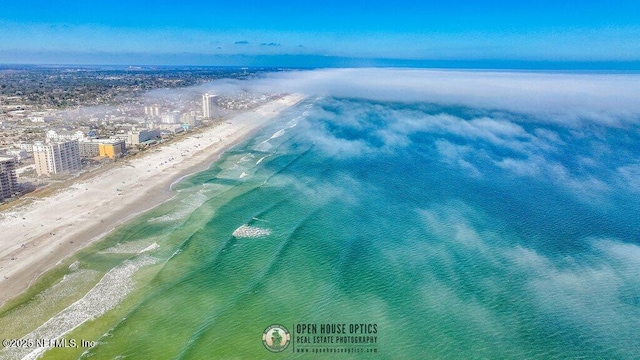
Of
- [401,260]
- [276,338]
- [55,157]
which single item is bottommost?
[276,338]

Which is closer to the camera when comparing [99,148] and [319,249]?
[319,249]

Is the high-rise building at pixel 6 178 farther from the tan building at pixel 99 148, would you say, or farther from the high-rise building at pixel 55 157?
the tan building at pixel 99 148

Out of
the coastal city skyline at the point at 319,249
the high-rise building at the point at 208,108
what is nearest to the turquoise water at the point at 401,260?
the coastal city skyline at the point at 319,249

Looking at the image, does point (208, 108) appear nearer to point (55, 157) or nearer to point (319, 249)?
point (55, 157)

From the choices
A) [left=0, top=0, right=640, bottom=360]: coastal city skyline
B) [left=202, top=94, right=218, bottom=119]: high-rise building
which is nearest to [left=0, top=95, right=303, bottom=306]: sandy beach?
[left=0, top=0, right=640, bottom=360]: coastal city skyline

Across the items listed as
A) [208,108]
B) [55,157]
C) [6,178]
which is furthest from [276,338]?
[208,108]

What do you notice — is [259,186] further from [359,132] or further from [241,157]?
[359,132]

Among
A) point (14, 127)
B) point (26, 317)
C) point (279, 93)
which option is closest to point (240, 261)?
point (26, 317)
